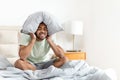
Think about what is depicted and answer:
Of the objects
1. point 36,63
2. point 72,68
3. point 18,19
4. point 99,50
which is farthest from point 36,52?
point 99,50

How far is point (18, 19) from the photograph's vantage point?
12.6 feet

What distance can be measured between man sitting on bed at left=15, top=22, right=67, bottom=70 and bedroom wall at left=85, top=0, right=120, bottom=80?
1.46m

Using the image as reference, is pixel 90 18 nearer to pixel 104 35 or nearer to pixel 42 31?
pixel 104 35

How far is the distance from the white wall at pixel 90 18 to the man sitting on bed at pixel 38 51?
1.27 m

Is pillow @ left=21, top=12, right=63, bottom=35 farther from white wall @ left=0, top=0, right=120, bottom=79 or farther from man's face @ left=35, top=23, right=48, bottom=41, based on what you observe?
white wall @ left=0, top=0, right=120, bottom=79

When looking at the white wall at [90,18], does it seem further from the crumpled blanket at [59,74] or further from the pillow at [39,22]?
the crumpled blanket at [59,74]

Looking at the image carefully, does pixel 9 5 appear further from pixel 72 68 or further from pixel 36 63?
pixel 72 68

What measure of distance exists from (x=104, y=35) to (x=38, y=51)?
5.27ft

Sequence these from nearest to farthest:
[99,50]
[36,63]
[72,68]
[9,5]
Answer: [72,68], [36,63], [9,5], [99,50]

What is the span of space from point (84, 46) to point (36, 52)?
1.70 meters

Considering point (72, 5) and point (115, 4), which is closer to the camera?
point (115, 4)

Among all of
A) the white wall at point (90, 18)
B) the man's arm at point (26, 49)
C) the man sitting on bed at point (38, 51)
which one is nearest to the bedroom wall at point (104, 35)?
the white wall at point (90, 18)

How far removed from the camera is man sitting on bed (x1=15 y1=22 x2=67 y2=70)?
246 centimetres

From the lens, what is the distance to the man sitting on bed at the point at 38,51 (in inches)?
96.7
